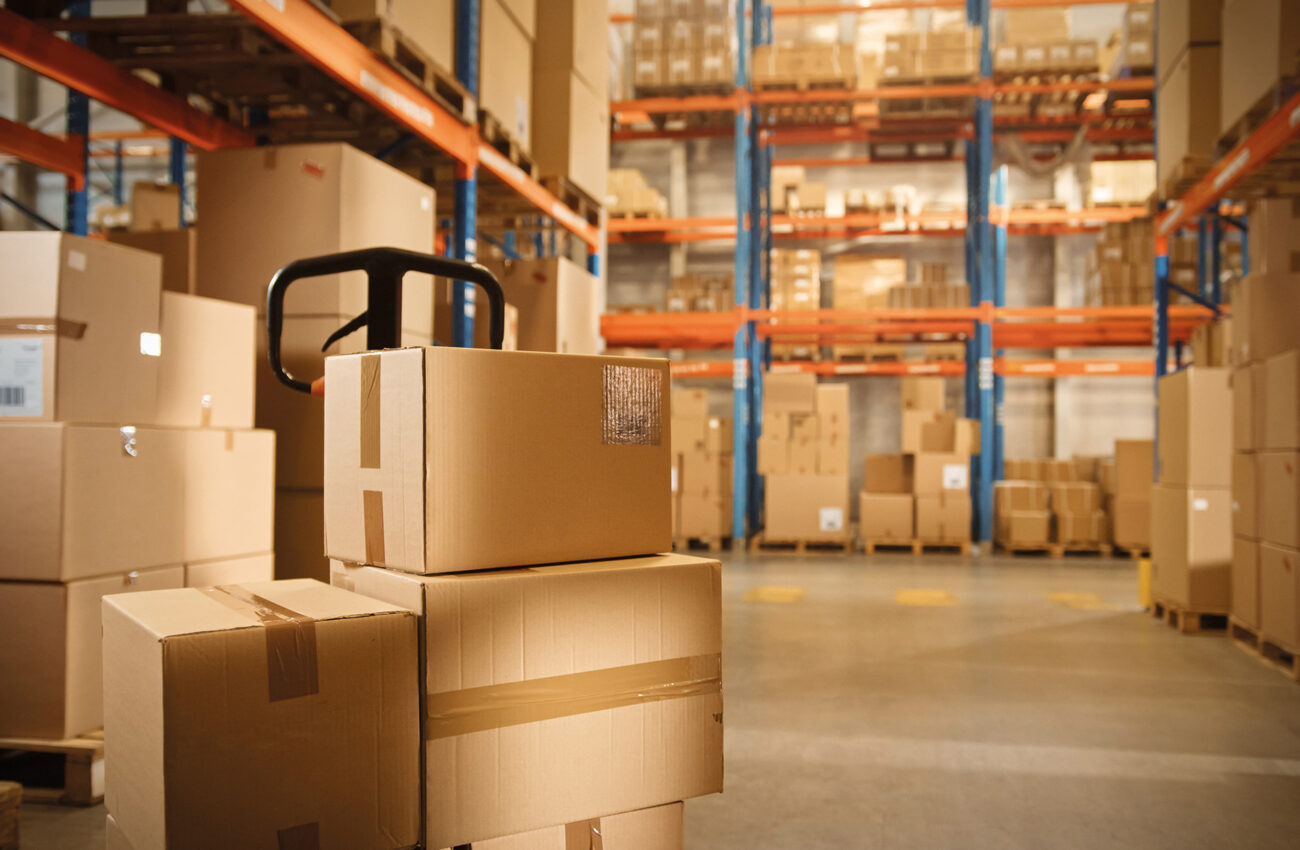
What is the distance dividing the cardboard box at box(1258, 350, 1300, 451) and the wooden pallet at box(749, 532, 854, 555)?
17.0ft

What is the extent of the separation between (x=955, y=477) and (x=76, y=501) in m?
8.09

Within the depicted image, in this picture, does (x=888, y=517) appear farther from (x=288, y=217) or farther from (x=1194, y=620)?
(x=288, y=217)

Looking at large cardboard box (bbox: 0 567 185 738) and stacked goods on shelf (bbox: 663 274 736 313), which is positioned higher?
stacked goods on shelf (bbox: 663 274 736 313)

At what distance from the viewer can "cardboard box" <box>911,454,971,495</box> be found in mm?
9289

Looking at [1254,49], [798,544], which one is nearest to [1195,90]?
[1254,49]

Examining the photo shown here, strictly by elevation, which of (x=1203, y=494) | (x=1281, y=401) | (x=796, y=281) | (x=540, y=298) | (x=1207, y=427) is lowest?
(x=1203, y=494)

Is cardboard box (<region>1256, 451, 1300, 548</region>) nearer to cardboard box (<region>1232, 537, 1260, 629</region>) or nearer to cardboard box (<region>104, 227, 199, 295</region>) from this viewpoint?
cardboard box (<region>1232, 537, 1260, 629</region>)

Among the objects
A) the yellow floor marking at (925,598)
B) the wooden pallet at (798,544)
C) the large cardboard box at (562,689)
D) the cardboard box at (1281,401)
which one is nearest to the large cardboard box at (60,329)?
the large cardboard box at (562,689)

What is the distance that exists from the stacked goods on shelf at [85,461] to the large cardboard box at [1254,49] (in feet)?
16.6

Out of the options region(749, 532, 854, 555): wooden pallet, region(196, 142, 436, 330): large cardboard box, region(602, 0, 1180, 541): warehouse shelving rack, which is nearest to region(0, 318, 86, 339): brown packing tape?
region(196, 142, 436, 330): large cardboard box

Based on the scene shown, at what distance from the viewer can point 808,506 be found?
375 inches

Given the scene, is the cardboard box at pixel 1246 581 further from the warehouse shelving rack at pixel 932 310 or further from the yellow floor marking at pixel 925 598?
the warehouse shelving rack at pixel 932 310

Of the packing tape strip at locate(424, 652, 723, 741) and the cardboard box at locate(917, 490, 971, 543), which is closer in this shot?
the packing tape strip at locate(424, 652, 723, 741)

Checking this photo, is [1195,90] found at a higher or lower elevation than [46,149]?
higher
